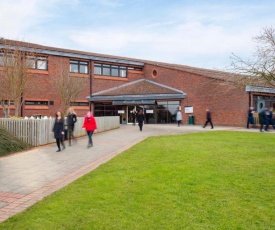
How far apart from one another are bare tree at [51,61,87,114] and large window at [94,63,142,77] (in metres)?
3.54

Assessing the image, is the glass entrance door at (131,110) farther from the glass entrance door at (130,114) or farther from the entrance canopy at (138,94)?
the entrance canopy at (138,94)

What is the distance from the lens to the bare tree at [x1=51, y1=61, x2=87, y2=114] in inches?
949

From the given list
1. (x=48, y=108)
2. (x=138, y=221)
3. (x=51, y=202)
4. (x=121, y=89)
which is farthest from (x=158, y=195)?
(x=121, y=89)

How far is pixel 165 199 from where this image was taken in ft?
15.4

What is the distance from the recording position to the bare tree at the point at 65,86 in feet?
79.1

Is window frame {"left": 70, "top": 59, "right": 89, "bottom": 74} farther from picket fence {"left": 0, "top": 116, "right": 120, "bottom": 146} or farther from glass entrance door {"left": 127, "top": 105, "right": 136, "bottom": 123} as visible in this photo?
picket fence {"left": 0, "top": 116, "right": 120, "bottom": 146}

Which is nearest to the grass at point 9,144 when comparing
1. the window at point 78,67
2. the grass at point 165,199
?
the grass at point 165,199

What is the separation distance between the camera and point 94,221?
392 cm

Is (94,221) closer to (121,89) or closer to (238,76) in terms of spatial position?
(238,76)

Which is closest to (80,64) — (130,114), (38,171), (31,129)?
(130,114)

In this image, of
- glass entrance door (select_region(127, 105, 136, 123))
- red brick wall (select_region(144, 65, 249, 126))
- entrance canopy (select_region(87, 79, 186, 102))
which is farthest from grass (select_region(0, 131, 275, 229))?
glass entrance door (select_region(127, 105, 136, 123))

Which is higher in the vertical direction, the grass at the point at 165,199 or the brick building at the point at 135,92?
the brick building at the point at 135,92

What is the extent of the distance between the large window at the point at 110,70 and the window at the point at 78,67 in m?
1.11

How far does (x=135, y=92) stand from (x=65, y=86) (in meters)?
7.15
